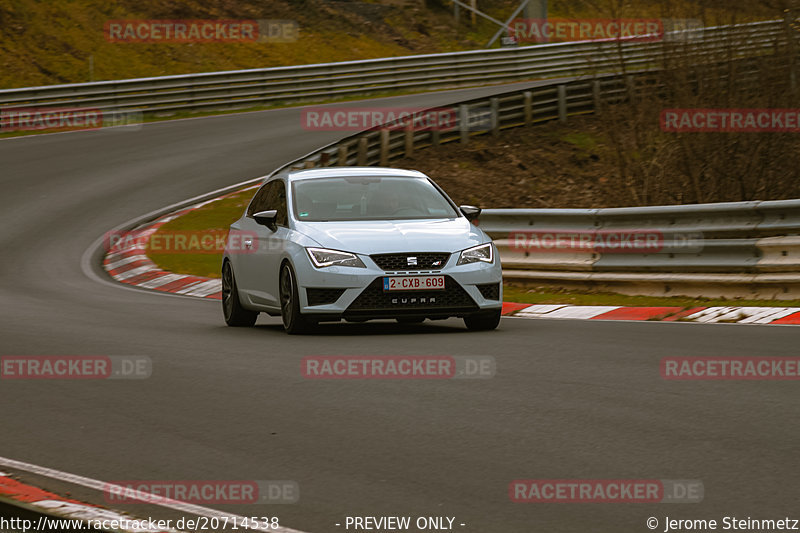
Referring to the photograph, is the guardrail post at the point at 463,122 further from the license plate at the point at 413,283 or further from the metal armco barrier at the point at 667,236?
the license plate at the point at 413,283

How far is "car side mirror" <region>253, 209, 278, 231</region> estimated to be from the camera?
11984 millimetres

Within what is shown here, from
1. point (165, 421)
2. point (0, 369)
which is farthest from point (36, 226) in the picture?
point (165, 421)

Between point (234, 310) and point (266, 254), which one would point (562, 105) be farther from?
point (266, 254)

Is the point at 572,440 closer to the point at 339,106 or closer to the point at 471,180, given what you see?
the point at 471,180

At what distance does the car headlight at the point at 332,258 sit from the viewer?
10938 millimetres

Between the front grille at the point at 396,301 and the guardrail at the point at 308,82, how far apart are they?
17350 mm
